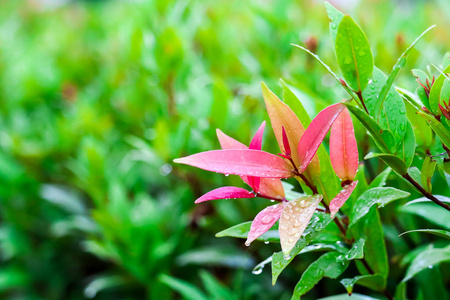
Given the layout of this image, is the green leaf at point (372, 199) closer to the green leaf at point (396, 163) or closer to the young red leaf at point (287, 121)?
the green leaf at point (396, 163)

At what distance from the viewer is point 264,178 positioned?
78 cm

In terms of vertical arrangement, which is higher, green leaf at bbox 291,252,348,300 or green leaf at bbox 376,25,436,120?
green leaf at bbox 376,25,436,120

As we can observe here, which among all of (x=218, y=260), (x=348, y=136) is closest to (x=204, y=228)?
(x=218, y=260)

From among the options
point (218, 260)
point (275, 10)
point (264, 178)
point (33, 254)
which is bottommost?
point (33, 254)

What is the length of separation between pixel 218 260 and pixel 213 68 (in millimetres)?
949

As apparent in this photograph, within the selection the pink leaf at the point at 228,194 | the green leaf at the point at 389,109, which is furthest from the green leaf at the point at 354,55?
the pink leaf at the point at 228,194

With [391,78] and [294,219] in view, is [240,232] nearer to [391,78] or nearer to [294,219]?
[294,219]

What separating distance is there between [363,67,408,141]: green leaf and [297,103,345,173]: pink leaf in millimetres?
98

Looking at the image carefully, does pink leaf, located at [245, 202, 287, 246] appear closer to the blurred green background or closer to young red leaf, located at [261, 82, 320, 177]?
young red leaf, located at [261, 82, 320, 177]

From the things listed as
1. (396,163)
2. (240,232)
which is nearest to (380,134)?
(396,163)

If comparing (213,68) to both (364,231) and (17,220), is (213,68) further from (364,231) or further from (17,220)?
(364,231)

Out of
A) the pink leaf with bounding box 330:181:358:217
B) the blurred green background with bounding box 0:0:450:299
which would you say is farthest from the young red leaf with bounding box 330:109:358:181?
the blurred green background with bounding box 0:0:450:299

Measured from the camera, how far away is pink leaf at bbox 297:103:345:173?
0.68 meters

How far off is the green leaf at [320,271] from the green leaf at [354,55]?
306 millimetres
